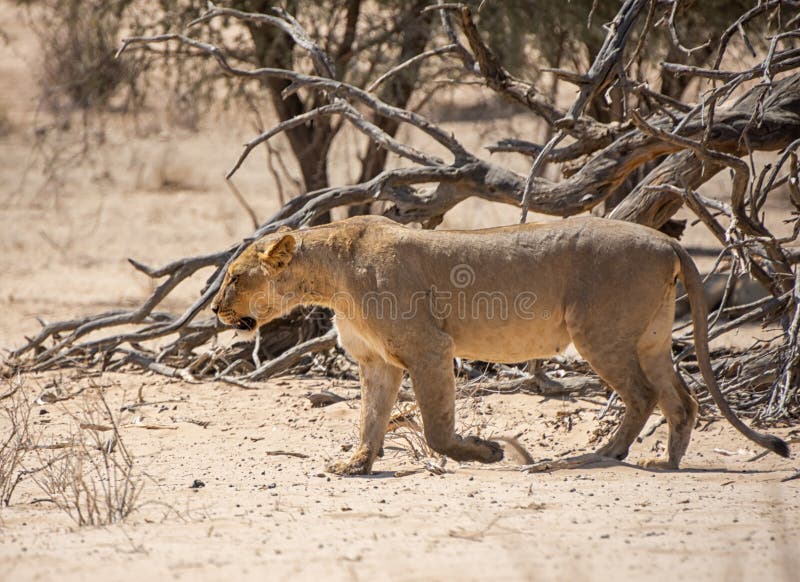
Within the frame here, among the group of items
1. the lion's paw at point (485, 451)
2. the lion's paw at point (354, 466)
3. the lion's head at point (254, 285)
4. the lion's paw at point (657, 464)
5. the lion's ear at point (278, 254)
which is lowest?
the lion's paw at point (657, 464)

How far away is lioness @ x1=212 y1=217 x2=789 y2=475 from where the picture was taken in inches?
223

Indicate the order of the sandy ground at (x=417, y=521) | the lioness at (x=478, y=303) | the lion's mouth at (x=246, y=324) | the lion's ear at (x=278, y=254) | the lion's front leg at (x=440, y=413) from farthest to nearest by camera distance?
1. the lion's mouth at (x=246, y=324)
2. the lion's ear at (x=278, y=254)
3. the lioness at (x=478, y=303)
4. the lion's front leg at (x=440, y=413)
5. the sandy ground at (x=417, y=521)

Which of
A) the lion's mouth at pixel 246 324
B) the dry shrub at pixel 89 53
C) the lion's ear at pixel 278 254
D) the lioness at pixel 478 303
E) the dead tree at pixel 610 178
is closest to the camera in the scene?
the lioness at pixel 478 303

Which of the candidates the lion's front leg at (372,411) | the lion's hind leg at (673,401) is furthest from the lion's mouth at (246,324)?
the lion's hind leg at (673,401)

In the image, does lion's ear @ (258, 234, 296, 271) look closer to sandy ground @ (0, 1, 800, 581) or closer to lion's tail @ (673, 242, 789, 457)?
sandy ground @ (0, 1, 800, 581)

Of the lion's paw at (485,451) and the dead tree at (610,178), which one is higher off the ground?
the dead tree at (610,178)

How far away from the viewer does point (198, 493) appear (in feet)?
17.0

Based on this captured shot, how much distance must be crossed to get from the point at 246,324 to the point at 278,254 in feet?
1.60

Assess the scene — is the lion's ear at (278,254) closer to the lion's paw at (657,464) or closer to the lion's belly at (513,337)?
the lion's belly at (513,337)

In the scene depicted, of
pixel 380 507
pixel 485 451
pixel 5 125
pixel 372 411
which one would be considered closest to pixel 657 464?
pixel 485 451

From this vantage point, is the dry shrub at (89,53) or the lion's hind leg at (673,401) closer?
the lion's hind leg at (673,401)

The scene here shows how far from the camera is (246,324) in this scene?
6.12m

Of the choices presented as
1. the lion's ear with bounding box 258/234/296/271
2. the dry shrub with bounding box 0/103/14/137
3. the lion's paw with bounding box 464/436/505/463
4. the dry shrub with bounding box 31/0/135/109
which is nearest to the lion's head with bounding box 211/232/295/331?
the lion's ear with bounding box 258/234/296/271

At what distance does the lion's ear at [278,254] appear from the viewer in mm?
5867
